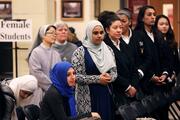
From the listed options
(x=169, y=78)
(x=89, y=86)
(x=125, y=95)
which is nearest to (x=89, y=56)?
(x=89, y=86)

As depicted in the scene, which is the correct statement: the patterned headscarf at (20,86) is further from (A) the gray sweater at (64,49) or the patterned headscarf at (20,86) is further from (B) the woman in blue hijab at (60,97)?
(A) the gray sweater at (64,49)

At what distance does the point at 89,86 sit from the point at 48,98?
50.9 inches

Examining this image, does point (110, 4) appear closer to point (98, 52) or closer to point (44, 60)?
point (44, 60)

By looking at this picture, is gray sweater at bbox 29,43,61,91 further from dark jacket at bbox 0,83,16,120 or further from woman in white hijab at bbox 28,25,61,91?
dark jacket at bbox 0,83,16,120

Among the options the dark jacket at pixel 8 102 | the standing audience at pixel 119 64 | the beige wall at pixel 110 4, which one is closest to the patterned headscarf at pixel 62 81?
the dark jacket at pixel 8 102

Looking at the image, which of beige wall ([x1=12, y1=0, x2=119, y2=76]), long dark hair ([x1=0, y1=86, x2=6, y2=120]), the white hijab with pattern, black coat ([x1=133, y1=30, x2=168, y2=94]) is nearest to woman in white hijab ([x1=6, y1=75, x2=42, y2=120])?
long dark hair ([x1=0, y1=86, x2=6, y2=120])

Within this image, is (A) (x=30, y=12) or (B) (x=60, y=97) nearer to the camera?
(B) (x=60, y=97)

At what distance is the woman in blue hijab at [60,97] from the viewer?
5.85 metres

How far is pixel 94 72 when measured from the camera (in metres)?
7.08

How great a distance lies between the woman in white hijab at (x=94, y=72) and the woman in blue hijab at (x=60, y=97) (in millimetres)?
957

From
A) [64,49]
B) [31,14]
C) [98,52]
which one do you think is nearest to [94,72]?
[98,52]

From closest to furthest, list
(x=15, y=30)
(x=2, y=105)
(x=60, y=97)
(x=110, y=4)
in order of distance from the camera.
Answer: (x=2, y=105) < (x=60, y=97) < (x=15, y=30) < (x=110, y=4)

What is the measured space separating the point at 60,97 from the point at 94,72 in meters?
1.26

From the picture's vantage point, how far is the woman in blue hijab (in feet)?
19.2
